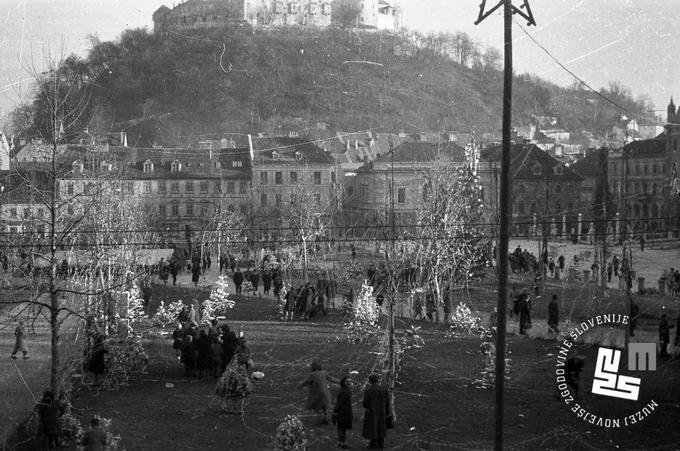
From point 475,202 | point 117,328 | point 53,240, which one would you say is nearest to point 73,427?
point 53,240

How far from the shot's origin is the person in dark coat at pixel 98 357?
1025cm

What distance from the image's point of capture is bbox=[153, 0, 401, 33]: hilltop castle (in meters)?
89.6

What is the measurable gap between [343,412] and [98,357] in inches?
141

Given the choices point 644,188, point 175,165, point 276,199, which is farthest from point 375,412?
point 175,165

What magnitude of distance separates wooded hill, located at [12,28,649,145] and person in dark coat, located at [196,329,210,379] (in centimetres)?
3793

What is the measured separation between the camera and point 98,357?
10.4 meters

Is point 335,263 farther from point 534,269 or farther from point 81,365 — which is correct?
point 81,365

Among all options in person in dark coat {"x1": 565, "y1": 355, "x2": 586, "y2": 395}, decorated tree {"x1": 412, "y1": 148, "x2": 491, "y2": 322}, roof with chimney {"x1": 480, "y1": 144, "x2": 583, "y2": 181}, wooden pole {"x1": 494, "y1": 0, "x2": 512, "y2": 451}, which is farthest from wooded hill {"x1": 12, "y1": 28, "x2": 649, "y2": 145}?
wooden pole {"x1": 494, "y1": 0, "x2": 512, "y2": 451}

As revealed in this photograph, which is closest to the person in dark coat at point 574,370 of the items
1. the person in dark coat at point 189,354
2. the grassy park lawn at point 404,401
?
the grassy park lawn at point 404,401

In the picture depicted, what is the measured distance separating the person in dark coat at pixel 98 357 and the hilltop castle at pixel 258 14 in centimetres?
7974

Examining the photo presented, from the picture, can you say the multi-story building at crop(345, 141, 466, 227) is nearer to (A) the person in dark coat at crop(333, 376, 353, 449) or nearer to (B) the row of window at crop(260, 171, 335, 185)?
(B) the row of window at crop(260, 171, 335, 185)

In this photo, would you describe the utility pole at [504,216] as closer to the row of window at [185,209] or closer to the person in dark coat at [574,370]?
the person in dark coat at [574,370]

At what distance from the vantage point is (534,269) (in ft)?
77.3

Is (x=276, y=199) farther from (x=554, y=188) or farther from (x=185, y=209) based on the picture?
(x=554, y=188)
